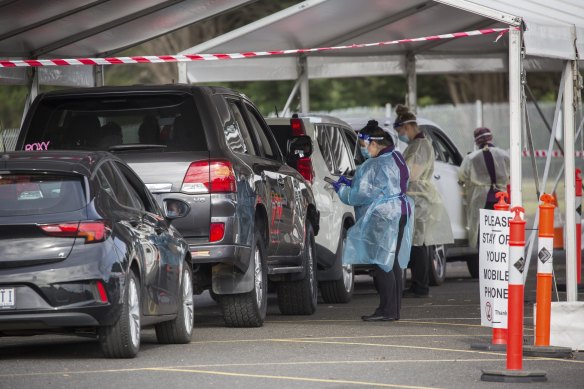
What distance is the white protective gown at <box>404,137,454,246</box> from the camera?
1773 centimetres

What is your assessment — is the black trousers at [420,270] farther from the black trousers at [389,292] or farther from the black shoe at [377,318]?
the black shoe at [377,318]

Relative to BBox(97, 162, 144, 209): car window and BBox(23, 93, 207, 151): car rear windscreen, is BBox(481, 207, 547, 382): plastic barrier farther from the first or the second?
BBox(23, 93, 207, 151): car rear windscreen

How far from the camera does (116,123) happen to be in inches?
510

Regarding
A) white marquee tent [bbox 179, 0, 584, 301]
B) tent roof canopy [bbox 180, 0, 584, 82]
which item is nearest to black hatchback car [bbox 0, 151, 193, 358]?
white marquee tent [bbox 179, 0, 584, 301]

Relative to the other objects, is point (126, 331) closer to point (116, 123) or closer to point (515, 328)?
point (515, 328)

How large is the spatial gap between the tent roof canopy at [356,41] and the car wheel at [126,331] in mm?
7085

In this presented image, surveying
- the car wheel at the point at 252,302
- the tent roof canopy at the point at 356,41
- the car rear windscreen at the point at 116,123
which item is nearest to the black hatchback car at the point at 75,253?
the car rear windscreen at the point at 116,123

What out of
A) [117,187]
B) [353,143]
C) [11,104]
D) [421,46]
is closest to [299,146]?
[353,143]

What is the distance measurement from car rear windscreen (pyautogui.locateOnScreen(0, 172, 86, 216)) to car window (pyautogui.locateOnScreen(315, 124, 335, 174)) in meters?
6.13

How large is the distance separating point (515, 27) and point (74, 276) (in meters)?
4.91

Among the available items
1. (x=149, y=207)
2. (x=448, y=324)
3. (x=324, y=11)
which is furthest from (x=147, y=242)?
(x=324, y=11)

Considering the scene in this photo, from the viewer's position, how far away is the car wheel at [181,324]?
39.0 ft

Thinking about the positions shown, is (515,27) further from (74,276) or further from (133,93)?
(74,276)

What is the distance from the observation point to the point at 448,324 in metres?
13.9
